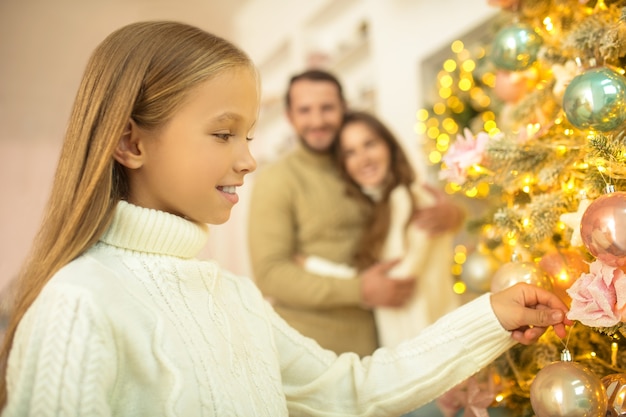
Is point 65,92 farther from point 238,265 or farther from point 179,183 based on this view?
point 179,183

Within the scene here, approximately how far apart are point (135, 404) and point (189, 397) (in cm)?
7

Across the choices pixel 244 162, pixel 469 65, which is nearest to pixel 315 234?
pixel 469 65

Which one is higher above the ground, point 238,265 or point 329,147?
point 329,147

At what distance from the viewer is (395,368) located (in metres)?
1.04

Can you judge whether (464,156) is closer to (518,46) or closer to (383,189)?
(518,46)

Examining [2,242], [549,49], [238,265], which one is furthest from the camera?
[238,265]

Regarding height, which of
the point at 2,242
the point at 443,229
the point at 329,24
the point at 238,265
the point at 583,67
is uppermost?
the point at 329,24

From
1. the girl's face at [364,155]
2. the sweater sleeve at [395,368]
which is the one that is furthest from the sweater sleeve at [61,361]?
the girl's face at [364,155]

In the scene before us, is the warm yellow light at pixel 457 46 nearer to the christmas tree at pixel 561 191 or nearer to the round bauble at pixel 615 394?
the christmas tree at pixel 561 191

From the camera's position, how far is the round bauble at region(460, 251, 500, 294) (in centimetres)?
173

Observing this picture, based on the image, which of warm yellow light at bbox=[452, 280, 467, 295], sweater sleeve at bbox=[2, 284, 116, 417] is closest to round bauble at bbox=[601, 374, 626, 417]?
sweater sleeve at bbox=[2, 284, 116, 417]

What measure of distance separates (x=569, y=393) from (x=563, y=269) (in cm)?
26

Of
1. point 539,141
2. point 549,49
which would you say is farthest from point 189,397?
point 549,49

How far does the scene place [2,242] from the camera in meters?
3.86
